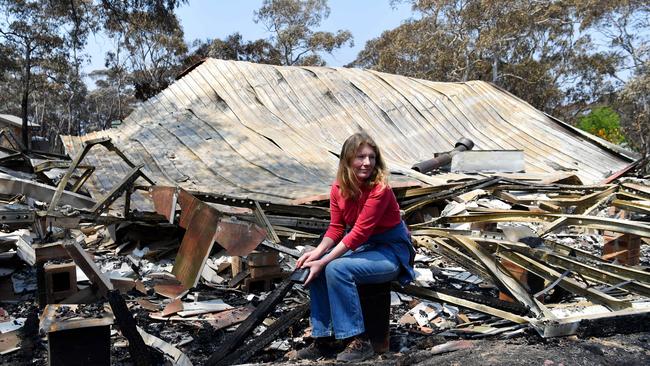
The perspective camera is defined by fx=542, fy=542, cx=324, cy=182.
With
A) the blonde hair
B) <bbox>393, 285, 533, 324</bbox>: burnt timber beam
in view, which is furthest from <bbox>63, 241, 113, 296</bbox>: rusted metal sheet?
<bbox>393, 285, 533, 324</bbox>: burnt timber beam

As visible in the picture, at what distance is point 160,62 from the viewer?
113ft

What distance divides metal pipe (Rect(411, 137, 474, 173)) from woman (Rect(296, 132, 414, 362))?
6728 millimetres

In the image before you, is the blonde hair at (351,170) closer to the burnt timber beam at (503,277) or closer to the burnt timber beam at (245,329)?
the burnt timber beam at (245,329)

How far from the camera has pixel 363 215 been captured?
3.26 meters

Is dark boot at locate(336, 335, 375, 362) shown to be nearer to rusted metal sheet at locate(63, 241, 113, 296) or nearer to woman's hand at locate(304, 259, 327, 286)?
woman's hand at locate(304, 259, 327, 286)

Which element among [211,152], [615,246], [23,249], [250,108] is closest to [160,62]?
[250,108]

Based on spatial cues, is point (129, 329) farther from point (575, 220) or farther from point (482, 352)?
point (575, 220)

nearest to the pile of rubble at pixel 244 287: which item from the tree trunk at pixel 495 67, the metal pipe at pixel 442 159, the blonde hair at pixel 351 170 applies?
the blonde hair at pixel 351 170

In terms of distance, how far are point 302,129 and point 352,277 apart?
8.22m

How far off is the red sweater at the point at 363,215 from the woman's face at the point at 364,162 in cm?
9

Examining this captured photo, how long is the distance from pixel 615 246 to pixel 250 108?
25.9 ft

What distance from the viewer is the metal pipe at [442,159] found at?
33.0 ft

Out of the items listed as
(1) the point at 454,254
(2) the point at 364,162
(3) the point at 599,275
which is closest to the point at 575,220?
(3) the point at 599,275

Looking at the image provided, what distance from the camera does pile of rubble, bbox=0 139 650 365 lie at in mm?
3373
